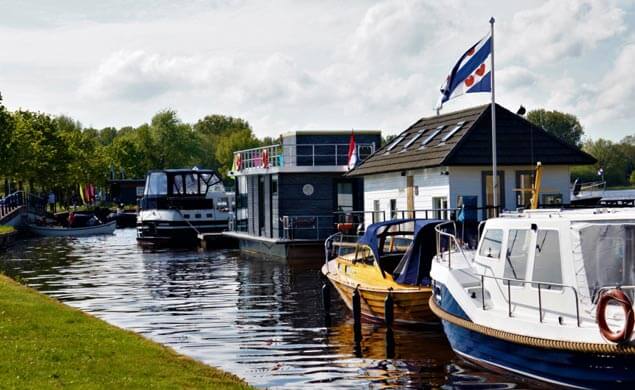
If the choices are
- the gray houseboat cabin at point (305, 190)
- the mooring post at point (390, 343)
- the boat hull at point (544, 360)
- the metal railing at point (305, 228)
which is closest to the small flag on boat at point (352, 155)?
the gray houseboat cabin at point (305, 190)

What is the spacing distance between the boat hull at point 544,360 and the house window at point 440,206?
15104 millimetres

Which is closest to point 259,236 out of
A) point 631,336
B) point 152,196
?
point 152,196

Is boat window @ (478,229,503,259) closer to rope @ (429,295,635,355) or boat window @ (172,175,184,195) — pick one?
rope @ (429,295,635,355)

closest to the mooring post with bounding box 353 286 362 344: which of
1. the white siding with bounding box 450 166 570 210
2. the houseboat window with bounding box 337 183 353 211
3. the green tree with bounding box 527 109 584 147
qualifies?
the white siding with bounding box 450 166 570 210

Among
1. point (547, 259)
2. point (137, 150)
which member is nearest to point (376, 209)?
point (547, 259)

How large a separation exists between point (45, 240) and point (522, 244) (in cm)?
5579

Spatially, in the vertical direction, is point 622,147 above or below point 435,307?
above

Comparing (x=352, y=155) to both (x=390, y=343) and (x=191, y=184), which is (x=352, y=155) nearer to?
(x=191, y=184)

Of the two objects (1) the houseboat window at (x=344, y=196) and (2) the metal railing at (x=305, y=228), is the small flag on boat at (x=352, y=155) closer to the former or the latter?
(1) the houseboat window at (x=344, y=196)

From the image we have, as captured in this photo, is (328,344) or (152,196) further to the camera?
(152,196)

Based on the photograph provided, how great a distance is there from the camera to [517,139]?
35219 mm

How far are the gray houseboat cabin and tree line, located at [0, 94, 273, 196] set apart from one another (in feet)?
82.2

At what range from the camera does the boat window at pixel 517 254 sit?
18.0 meters

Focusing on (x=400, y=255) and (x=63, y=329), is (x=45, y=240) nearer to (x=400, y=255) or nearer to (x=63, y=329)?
(x=400, y=255)
